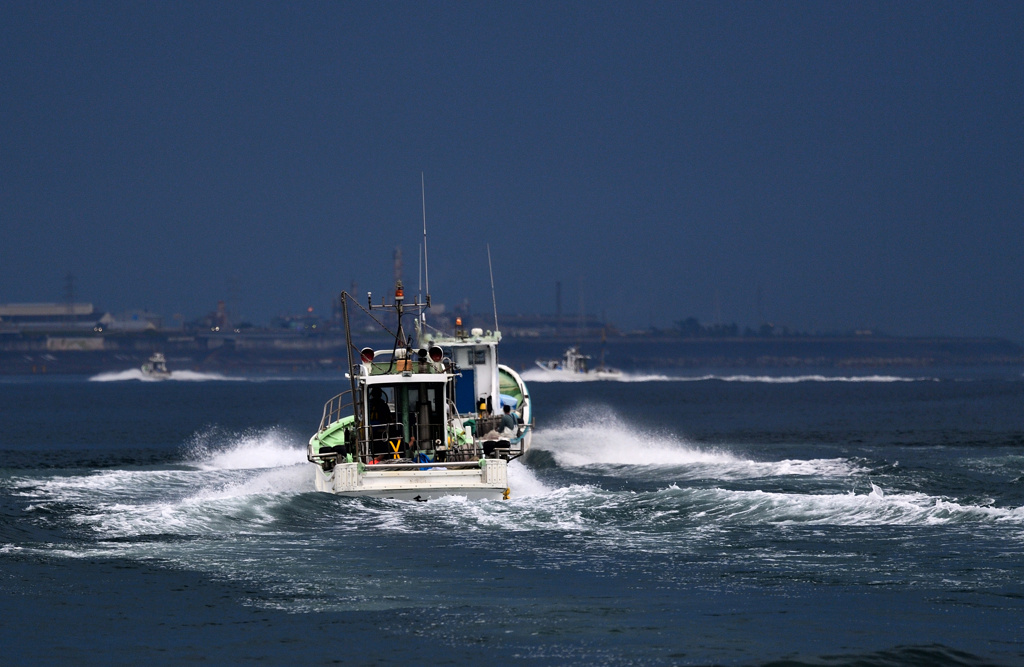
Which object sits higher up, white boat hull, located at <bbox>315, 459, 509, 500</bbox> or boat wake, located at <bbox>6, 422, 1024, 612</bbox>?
white boat hull, located at <bbox>315, 459, 509, 500</bbox>

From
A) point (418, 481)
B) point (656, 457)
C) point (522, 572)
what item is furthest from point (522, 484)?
point (656, 457)

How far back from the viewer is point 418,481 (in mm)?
26359

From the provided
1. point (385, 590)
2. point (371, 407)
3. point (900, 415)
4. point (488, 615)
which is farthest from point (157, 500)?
point (900, 415)

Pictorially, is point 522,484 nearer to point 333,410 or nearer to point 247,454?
point 333,410

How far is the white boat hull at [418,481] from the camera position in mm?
26328

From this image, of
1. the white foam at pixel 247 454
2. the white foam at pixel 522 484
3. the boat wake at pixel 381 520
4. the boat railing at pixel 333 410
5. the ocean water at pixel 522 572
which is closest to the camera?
the ocean water at pixel 522 572

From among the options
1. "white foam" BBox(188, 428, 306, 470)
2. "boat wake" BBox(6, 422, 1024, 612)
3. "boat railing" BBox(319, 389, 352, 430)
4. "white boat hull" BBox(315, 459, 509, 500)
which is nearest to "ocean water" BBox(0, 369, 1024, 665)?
"boat wake" BBox(6, 422, 1024, 612)

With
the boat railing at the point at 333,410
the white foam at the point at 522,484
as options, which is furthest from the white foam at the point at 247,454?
the white foam at the point at 522,484

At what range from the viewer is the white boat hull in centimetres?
2633

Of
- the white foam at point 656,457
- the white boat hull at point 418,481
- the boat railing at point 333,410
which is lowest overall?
the white foam at point 656,457

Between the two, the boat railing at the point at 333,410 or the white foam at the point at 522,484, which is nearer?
the white foam at the point at 522,484

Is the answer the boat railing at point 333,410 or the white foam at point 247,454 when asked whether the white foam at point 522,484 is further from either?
the white foam at point 247,454

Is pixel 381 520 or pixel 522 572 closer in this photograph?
pixel 522 572

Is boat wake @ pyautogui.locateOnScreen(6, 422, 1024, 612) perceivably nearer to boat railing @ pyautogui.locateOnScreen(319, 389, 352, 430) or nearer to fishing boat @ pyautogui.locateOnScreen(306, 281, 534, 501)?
fishing boat @ pyautogui.locateOnScreen(306, 281, 534, 501)
